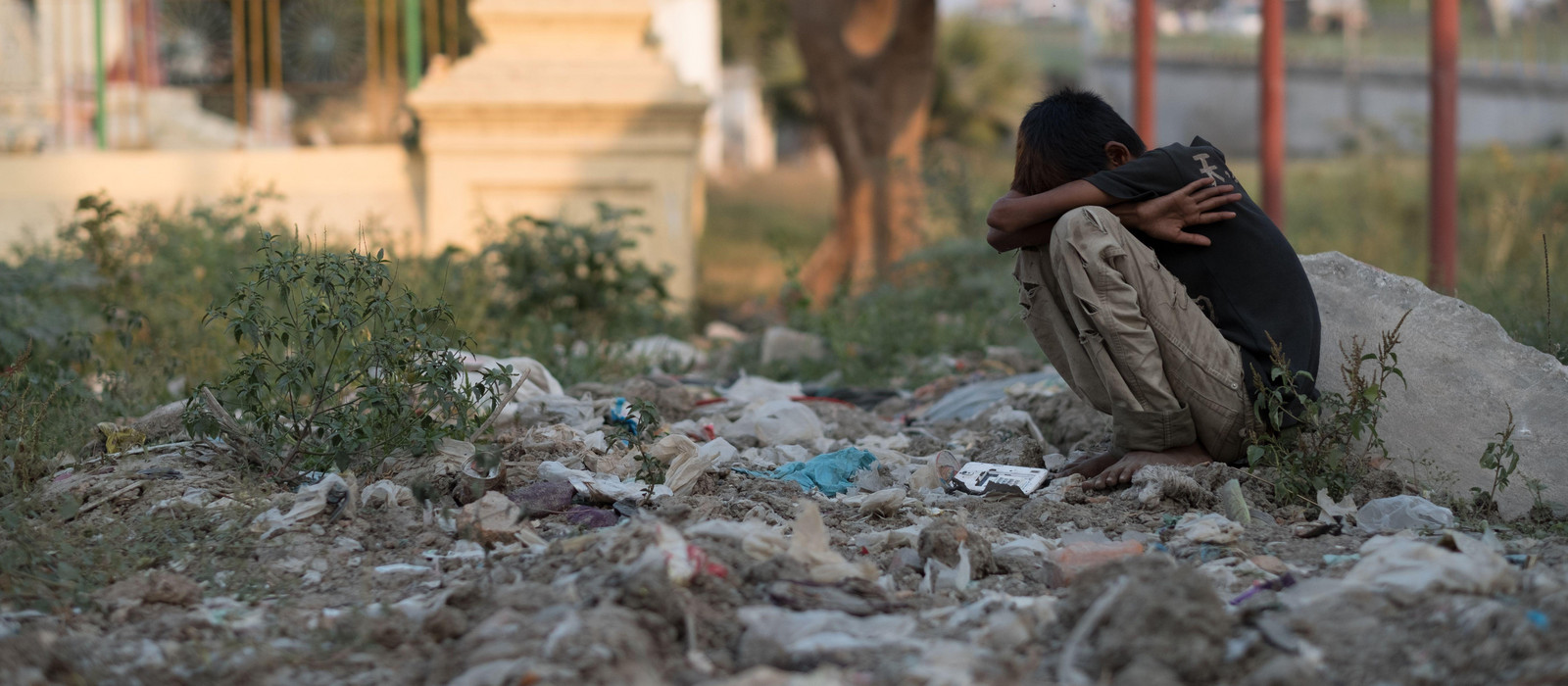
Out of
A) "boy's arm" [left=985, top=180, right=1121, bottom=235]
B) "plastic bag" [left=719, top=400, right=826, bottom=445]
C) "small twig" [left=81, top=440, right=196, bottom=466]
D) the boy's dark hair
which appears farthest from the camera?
"plastic bag" [left=719, top=400, right=826, bottom=445]

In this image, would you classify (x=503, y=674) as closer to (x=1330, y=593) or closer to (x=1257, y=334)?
(x=1330, y=593)

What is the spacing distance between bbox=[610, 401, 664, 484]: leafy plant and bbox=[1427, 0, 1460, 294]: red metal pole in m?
5.18

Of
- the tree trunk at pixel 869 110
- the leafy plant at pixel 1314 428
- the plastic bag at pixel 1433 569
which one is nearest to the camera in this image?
the plastic bag at pixel 1433 569

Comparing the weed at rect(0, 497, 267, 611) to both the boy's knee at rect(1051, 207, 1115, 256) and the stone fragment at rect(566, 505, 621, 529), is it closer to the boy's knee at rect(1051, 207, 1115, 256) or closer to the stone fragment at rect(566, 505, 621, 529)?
the stone fragment at rect(566, 505, 621, 529)

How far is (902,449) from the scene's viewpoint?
384cm

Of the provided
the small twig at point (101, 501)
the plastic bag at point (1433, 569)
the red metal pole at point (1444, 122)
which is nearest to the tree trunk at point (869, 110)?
the red metal pole at point (1444, 122)

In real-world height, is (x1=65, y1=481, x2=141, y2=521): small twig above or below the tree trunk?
below

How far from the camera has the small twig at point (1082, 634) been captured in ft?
6.54

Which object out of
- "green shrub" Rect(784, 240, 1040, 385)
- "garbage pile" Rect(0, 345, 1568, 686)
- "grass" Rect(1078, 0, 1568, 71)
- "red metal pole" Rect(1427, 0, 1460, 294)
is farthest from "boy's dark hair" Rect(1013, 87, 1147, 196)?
"grass" Rect(1078, 0, 1568, 71)

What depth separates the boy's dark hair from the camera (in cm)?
317

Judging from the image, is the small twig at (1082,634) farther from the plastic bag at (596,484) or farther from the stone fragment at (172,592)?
the stone fragment at (172,592)

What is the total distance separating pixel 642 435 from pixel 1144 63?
7.08 metres

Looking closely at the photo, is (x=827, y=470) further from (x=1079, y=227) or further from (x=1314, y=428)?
(x=1314, y=428)

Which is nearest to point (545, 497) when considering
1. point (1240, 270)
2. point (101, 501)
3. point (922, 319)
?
point (101, 501)
